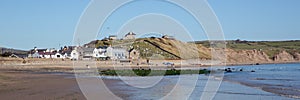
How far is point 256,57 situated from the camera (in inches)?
5768

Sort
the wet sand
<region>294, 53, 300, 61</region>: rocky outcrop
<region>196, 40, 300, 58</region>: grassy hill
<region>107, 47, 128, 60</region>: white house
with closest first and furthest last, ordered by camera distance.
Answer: the wet sand, <region>107, 47, 128, 60</region>: white house, <region>294, 53, 300, 61</region>: rocky outcrop, <region>196, 40, 300, 58</region>: grassy hill

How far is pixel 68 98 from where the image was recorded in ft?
52.4

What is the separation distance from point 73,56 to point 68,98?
8073 cm

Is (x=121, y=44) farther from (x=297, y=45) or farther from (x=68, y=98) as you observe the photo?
(x=297, y=45)

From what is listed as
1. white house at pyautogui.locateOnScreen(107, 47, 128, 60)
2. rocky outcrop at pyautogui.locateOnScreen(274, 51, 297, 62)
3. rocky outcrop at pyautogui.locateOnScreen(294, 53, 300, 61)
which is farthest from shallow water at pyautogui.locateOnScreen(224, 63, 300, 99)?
rocky outcrop at pyautogui.locateOnScreen(294, 53, 300, 61)

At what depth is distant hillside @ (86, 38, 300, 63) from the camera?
107 metres

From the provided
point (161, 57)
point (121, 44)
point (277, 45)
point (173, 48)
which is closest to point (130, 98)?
point (121, 44)

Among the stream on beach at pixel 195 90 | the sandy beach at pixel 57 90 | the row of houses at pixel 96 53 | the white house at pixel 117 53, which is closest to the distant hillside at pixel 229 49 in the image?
the white house at pixel 117 53

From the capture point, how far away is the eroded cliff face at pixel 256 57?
145 meters

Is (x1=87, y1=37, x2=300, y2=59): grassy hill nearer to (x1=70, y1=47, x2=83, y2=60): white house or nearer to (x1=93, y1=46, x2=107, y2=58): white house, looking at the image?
(x1=93, y1=46, x2=107, y2=58): white house

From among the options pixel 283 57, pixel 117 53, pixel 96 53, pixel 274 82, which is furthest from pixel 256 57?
pixel 274 82

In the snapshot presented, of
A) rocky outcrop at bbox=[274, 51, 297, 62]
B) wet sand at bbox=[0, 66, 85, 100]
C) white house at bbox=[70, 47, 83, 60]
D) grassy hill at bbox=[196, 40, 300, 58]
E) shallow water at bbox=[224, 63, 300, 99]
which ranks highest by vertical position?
grassy hill at bbox=[196, 40, 300, 58]

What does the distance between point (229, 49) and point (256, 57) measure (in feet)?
34.2

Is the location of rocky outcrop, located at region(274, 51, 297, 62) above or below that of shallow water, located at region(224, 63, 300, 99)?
above
